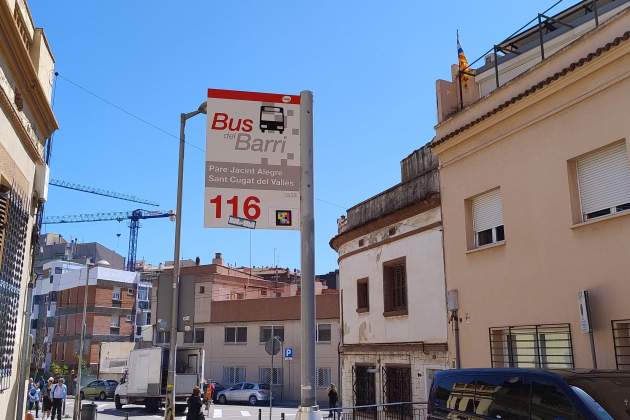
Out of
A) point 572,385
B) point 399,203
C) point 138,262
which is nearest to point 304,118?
point 572,385

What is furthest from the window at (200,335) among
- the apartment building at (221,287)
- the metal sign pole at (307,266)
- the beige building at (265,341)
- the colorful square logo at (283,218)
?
the metal sign pole at (307,266)

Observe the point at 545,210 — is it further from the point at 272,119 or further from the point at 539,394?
the point at 272,119

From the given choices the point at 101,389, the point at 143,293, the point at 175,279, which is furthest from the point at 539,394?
the point at 143,293

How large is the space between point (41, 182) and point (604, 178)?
9.54m

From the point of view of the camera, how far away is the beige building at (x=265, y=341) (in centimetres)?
4312

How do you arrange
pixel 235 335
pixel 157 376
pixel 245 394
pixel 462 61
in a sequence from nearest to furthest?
pixel 462 61 → pixel 157 376 → pixel 245 394 → pixel 235 335

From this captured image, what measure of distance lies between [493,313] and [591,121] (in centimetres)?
422

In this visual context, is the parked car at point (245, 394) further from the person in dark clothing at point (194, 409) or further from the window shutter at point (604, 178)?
the window shutter at point (604, 178)

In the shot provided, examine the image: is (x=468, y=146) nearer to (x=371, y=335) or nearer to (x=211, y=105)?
(x=371, y=335)

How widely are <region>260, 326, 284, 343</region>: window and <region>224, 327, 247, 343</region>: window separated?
68.1 inches

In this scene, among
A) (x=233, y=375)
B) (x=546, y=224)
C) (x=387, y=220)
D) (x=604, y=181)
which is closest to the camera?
(x=604, y=181)

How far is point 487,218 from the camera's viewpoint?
43.6 feet

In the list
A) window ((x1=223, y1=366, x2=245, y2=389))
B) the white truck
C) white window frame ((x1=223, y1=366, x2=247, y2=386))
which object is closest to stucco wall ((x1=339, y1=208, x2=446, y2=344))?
the white truck

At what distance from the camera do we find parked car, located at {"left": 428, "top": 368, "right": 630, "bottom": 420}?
558 cm
